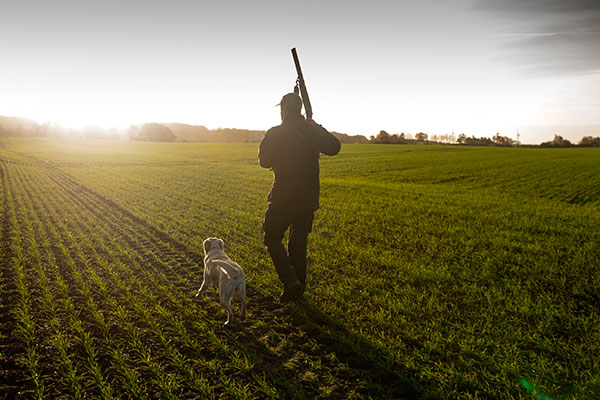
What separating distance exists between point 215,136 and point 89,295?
111 meters

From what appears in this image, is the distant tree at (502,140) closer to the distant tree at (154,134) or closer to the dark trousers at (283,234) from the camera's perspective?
the distant tree at (154,134)

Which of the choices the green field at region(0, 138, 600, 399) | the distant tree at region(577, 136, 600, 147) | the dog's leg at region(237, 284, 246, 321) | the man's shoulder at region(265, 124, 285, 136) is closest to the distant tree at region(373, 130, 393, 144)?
the distant tree at region(577, 136, 600, 147)

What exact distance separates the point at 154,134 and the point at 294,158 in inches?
4664

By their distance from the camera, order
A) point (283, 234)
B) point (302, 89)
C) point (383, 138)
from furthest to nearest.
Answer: point (383, 138) < point (302, 89) < point (283, 234)

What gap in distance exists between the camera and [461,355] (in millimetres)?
3713

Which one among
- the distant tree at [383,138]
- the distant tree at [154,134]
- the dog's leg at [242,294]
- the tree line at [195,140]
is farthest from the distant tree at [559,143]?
the dog's leg at [242,294]

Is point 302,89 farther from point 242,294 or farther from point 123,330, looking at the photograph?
point 123,330

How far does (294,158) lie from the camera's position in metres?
4.36

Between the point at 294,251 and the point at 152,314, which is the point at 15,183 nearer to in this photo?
the point at 152,314

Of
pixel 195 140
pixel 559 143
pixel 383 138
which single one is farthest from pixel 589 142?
pixel 195 140

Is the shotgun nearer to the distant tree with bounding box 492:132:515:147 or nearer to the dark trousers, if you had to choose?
the dark trousers

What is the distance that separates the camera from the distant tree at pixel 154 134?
362 feet

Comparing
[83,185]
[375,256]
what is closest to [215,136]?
[83,185]

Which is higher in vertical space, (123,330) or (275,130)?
(275,130)
